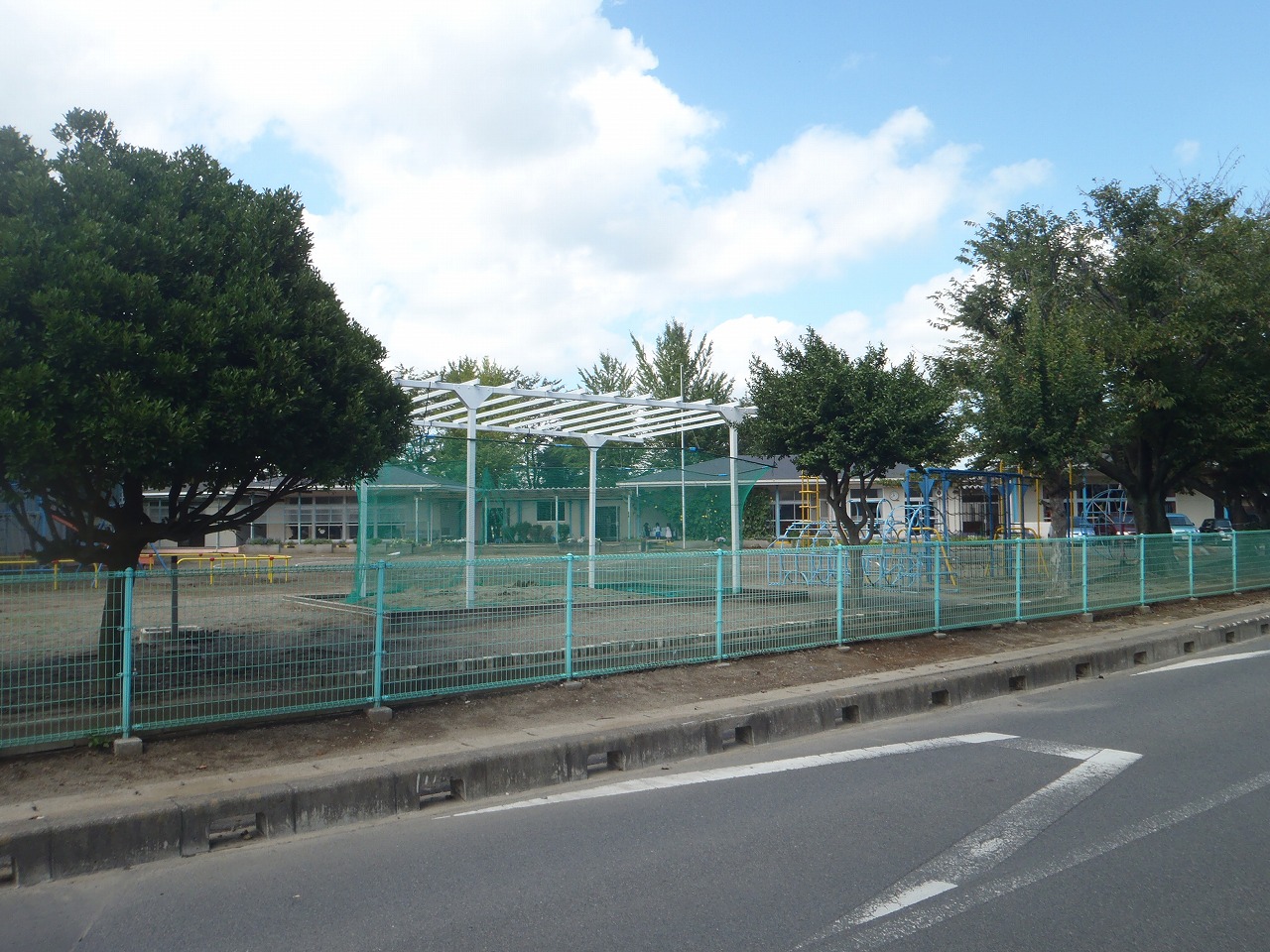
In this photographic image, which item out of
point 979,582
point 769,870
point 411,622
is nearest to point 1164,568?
point 979,582

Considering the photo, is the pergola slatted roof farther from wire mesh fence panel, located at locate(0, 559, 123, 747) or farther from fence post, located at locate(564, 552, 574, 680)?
wire mesh fence panel, located at locate(0, 559, 123, 747)

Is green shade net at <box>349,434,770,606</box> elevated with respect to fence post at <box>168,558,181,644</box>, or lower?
elevated

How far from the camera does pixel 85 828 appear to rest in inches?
224

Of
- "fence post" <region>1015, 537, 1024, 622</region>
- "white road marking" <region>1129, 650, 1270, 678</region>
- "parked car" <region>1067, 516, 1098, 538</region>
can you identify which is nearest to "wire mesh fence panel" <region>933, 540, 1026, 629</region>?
"fence post" <region>1015, 537, 1024, 622</region>

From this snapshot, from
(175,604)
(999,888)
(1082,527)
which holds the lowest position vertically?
(999,888)

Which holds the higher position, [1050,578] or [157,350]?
[157,350]

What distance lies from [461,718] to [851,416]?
30.4ft

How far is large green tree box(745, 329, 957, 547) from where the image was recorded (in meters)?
15.8

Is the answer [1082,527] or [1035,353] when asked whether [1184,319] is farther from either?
[1082,527]

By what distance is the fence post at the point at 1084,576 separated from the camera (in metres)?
16.2

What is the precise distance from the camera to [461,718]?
8.64 meters

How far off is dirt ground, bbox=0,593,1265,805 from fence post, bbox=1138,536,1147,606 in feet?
14.6

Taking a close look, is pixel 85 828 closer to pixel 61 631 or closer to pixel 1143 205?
pixel 61 631

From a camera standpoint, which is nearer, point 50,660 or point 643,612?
point 50,660
